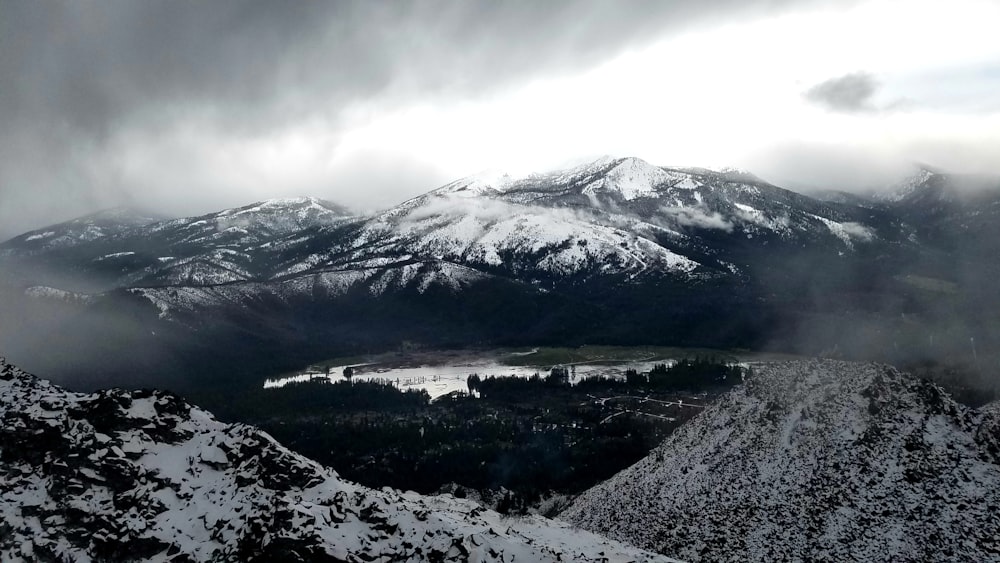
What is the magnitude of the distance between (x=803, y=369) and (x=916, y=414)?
14403mm

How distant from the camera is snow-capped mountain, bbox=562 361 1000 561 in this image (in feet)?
192

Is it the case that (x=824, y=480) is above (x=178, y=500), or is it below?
below

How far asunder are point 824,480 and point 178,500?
192 feet

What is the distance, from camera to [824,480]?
66.0 metres

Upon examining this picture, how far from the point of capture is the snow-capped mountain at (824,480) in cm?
5859

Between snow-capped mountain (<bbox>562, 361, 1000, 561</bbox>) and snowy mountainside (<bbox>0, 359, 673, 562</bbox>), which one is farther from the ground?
snowy mountainside (<bbox>0, 359, 673, 562</bbox>)

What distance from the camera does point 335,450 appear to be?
5773 inches

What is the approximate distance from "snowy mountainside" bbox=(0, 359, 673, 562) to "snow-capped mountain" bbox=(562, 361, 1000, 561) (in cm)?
1503

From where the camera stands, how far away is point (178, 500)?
1901 inches

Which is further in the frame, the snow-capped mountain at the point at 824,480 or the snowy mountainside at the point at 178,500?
the snow-capped mountain at the point at 824,480

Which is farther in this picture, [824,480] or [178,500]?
[824,480]

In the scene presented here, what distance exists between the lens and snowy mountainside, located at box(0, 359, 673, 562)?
43312mm

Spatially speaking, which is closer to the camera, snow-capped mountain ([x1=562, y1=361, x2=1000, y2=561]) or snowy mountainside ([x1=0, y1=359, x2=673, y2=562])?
snowy mountainside ([x1=0, y1=359, x2=673, y2=562])

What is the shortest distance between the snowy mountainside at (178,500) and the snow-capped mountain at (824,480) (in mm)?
15033
